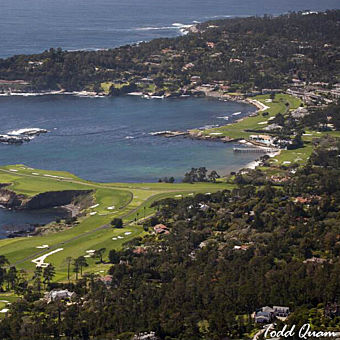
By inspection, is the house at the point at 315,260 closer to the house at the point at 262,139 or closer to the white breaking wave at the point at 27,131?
the house at the point at 262,139

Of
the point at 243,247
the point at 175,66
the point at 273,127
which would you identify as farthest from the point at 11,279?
the point at 175,66

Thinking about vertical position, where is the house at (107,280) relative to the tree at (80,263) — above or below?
below

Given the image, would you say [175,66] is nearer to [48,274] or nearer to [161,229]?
[161,229]

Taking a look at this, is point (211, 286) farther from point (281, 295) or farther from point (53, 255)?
point (53, 255)

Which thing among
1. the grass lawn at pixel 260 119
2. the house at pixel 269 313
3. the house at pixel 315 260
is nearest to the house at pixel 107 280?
the house at pixel 269 313

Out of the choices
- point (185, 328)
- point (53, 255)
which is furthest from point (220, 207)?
point (185, 328)

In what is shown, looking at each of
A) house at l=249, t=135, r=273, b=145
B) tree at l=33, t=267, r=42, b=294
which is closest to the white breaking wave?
house at l=249, t=135, r=273, b=145

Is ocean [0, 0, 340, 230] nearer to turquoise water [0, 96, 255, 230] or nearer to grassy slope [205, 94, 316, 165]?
turquoise water [0, 96, 255, 230]
